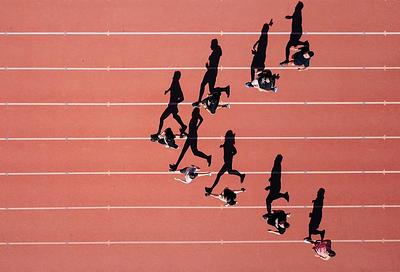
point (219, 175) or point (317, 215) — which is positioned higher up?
point (219, 175)

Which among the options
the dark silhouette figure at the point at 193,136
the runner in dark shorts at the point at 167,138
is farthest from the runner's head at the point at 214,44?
the runner in dark shorts at the point at 167,138

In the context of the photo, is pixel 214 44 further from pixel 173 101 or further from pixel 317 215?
pixel 317 215

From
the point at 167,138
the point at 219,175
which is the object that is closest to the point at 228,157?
the point at 219,175

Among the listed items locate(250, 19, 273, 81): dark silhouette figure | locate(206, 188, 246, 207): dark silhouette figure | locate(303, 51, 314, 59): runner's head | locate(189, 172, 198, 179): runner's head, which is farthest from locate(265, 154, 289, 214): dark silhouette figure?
locate(303, 51, 314, 59): runner's head

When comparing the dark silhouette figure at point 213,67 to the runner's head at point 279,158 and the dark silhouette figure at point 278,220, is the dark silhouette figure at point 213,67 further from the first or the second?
the dark silhouette figure at point 278,220

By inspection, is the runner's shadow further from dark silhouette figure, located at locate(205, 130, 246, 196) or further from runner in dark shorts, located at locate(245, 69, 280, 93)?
runner in dark shorts, located at locate(245, 69, 280, 93)

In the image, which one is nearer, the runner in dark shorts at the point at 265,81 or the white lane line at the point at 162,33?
the runner in dark shorts at the point at 265,81

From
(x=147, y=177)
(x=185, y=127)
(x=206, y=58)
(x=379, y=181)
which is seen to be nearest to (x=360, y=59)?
(x=379, y=181)
